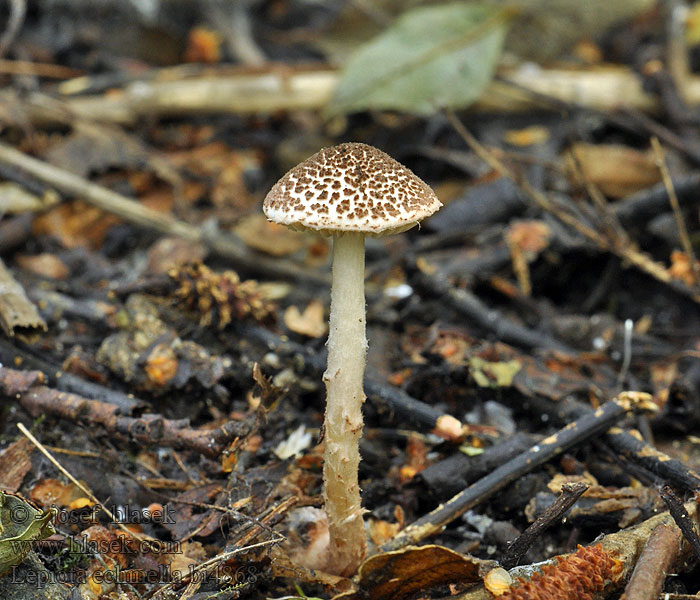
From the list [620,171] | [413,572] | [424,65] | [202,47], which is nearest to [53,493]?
[413,572]

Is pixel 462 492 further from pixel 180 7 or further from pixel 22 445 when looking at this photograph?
pixel 180 7

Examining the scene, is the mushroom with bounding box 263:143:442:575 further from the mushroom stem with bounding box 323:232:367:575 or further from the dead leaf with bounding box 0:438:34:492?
the dead leaf with bounding box 0:438:34:492

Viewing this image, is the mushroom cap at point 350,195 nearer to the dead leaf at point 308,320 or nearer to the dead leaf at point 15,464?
the dead leaf at point 308,320

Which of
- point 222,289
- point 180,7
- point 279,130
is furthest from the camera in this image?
point 180,7

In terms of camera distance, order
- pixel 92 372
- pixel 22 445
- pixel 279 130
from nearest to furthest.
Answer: pixel 22 445
pixel 92 372
pixel 279 130

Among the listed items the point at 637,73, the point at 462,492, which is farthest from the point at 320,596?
the point at 637,73

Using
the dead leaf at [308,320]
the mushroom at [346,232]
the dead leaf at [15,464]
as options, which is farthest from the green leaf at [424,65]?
the dead leaf at [15,464]

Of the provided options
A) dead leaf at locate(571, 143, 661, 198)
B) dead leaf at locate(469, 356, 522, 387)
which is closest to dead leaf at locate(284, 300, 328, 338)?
dead leaf at locate(469, 356, 522, 387)
